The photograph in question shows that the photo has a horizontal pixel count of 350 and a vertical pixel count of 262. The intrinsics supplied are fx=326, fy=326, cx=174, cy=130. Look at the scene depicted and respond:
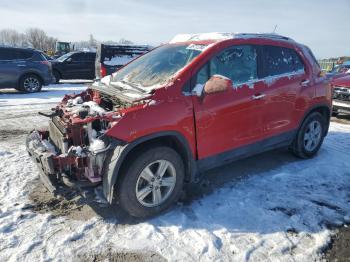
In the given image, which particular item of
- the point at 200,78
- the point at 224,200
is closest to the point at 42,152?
the point at 200,78

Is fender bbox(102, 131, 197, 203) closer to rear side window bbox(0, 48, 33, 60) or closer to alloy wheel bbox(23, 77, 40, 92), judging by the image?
alloy wheel bbox(23, 77, 40, 92)

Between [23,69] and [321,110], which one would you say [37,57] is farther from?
[321,110]

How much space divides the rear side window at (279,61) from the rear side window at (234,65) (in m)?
0.24

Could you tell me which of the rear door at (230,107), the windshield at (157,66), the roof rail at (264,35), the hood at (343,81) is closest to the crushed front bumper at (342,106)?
the hood at (343,81)

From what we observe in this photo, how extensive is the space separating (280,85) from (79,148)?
9.29ft

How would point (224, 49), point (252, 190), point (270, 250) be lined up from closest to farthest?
point (270, 250)
point (224, 49)
point (252, 190)

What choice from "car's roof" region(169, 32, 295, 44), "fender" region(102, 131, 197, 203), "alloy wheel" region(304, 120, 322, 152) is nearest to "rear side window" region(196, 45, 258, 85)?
"car's roof" region(169, 32, 295, 44)

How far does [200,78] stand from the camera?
12.3 feet

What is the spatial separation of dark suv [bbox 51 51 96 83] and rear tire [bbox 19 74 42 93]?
4283mm

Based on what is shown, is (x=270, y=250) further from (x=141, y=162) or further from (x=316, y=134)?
(x=316, y=134)

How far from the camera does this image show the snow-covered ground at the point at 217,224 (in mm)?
3041

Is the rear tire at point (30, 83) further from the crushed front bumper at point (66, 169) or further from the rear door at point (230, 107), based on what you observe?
the rear door at point (230, 107)

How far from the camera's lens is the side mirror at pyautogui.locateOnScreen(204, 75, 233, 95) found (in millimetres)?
3447

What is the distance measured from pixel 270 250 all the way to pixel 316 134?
117 inches
